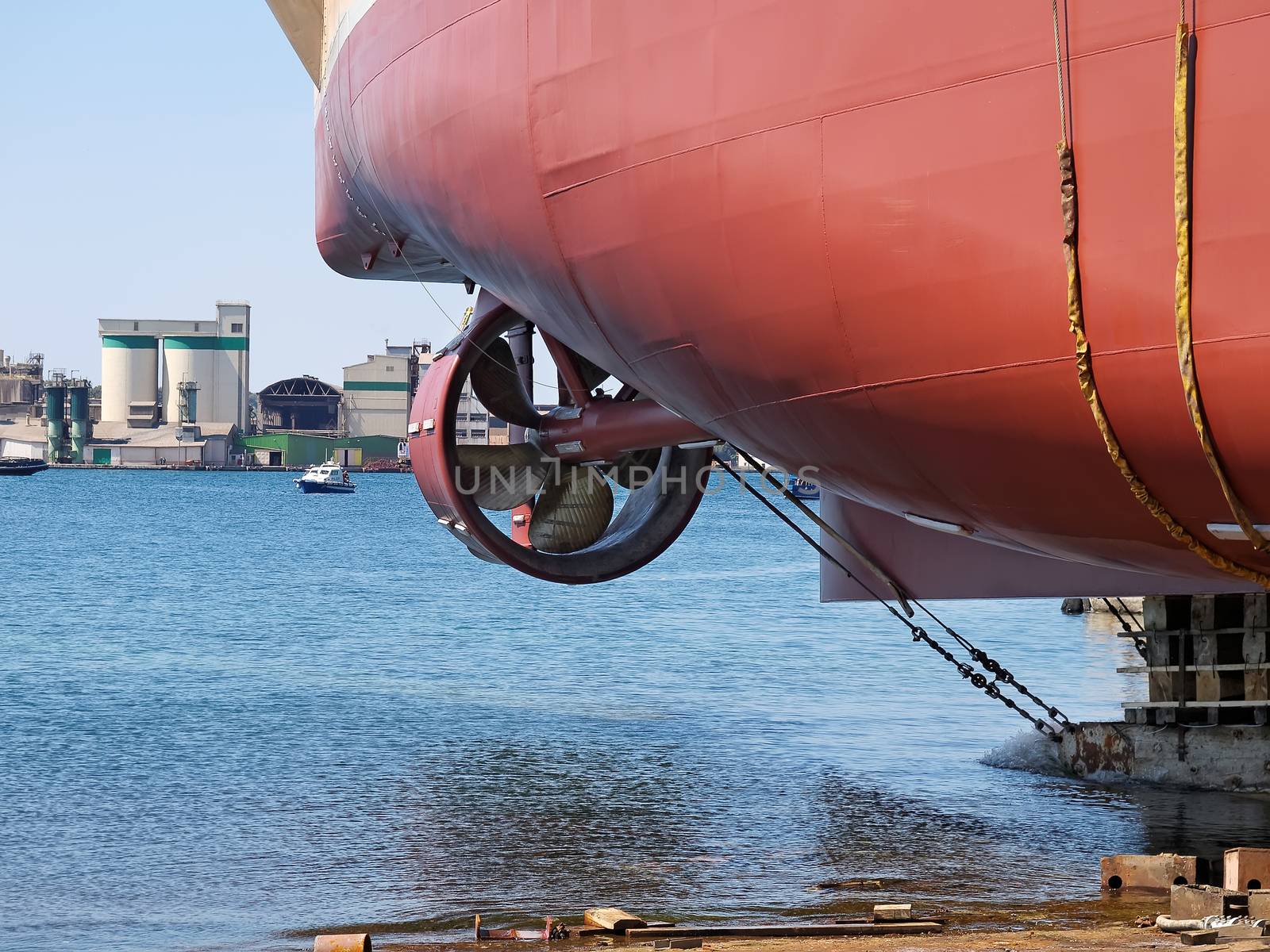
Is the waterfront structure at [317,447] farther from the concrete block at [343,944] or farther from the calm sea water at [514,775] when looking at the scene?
the concrete block at [343,944]

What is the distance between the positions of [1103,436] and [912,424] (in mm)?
1062

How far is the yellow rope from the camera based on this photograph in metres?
6.02

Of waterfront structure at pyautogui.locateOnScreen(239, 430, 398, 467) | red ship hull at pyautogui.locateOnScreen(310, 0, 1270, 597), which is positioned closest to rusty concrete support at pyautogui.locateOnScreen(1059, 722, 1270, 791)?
red ship hull at pyautogui.locateOnScreen(310, 0, 1270, 597)

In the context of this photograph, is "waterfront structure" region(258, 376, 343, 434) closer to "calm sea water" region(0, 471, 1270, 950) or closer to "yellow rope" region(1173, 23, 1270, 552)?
"calm sea water" region(0, 471, 1270, 950)

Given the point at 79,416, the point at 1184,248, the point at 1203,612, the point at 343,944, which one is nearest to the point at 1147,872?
the point at 1203,612

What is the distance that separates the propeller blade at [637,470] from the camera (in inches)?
598

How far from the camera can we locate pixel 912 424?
751 centimetres

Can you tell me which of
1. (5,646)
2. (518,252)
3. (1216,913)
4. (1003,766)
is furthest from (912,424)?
(5,646)

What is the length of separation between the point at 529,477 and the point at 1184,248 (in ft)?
29.9

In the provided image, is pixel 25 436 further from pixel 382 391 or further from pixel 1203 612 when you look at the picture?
pixel 1203 612

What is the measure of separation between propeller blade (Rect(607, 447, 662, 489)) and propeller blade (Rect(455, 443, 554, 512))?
85cm

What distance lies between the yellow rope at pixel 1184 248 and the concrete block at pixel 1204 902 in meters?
4.49

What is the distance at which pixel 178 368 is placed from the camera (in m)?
156

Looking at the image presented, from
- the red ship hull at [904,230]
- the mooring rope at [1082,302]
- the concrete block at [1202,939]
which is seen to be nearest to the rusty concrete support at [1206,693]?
the concrete block at [1202,939]
